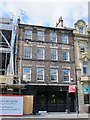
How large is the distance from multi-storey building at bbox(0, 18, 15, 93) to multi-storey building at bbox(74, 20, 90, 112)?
831 centimetres

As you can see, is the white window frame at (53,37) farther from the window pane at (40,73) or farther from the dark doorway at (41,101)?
the dark doorway at (41,101)

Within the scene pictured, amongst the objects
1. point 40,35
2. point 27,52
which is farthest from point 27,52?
point 40,35

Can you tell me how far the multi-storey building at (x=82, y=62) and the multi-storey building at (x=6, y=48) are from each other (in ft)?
27.2

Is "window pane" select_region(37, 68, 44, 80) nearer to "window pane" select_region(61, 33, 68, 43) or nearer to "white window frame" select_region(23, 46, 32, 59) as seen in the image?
"white window frame" select_region(23, 46, 32, 59)

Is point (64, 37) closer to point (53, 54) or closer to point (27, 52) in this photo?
point (53, 54)

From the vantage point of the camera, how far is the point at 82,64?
1058 inches

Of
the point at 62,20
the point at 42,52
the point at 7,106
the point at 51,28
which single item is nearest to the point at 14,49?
the point at 42,52

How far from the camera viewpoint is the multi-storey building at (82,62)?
2573 centimetres

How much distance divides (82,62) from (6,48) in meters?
9.74

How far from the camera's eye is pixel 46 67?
25.6 meters

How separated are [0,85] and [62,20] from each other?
12.2 metres

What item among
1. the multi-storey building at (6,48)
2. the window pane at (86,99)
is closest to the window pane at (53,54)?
the multi-storey building at (6,48)

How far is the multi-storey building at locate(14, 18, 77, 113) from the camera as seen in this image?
2473 centimetres

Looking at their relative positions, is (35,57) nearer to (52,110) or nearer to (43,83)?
(43,83)
